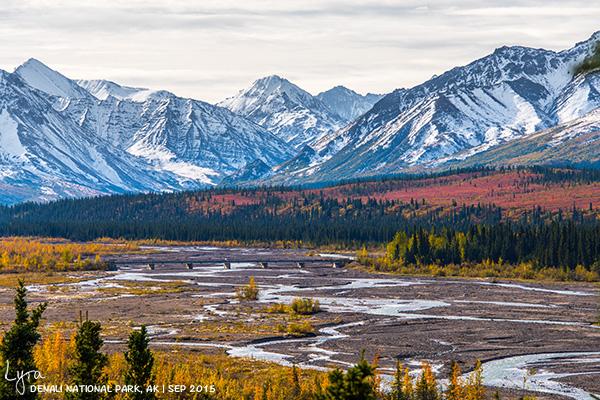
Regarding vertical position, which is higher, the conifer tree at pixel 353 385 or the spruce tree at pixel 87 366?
the conifer tree at pixel 353 385

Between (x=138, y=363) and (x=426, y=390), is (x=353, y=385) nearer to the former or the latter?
(x=138, y=363)

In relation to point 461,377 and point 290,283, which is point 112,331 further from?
point 290,283

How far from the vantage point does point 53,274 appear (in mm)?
197250

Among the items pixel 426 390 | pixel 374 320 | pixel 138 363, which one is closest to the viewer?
pixel 138 363

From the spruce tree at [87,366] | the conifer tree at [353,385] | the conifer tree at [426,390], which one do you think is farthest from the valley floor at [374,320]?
the conifer tree at [353,385]

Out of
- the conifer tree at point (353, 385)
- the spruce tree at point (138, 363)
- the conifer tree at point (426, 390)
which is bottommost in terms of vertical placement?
the conifer tree at point (426, 390)

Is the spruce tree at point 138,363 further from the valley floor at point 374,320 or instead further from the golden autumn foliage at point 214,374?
the valley floor at point 374,320

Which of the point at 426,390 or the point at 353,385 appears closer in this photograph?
the point at 353,385

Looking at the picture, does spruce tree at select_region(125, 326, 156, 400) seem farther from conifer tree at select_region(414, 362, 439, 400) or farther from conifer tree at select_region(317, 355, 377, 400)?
conifer tree at select_region(317, 355, 377, 400)

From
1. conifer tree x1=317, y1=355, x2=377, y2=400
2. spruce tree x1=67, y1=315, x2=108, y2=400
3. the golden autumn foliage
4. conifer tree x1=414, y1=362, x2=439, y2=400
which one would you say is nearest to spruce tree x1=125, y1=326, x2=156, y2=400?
spruce tree x1=67, y1=315, x2=108, y2=400

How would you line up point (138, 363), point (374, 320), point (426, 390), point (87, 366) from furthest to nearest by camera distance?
point (374, 320) → point (426, 390) → point (138, 363) → point (87, 366)

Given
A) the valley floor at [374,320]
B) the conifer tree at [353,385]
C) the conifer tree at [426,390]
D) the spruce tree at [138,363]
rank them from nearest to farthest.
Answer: the conifer tree at [353,385]
the spruce tree at [138,363]
the conifer tree at [426,390]
the valley floor at [374,320]

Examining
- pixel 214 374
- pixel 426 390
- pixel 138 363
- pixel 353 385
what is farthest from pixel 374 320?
pixel 353 385

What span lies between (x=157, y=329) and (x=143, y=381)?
2376 inches
